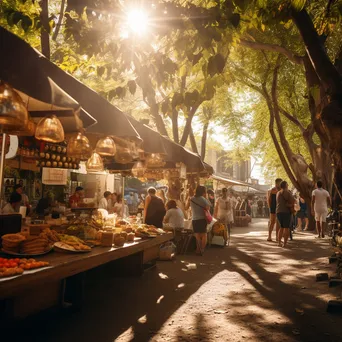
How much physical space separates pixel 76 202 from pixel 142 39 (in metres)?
11.2

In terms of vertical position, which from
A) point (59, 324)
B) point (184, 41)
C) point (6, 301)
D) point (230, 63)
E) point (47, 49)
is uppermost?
point (230, 63)

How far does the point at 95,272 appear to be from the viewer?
7.77m

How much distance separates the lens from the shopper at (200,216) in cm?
1103

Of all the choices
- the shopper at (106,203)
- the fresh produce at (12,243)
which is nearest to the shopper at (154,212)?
the shopper at (106,203)

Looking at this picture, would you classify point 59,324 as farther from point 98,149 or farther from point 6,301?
point 98,149

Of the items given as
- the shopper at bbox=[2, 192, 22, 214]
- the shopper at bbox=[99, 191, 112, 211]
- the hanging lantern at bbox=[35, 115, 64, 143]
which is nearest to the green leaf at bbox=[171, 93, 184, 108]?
the hanging lantern at bbox=[35, 115, 64, 143]

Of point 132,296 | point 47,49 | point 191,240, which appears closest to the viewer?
point 132,296

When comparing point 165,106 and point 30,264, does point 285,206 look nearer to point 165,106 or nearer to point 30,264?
point 165,106

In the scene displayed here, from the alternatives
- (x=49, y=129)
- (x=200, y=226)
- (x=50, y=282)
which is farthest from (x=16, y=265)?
(x=200, y=226)

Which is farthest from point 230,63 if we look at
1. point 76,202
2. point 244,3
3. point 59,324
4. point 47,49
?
point 59,324

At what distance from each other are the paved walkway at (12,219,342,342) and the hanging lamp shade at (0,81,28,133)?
2.38 metres

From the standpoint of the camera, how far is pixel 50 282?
4055 mm

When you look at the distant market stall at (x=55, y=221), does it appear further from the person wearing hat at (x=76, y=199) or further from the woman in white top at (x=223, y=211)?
the person wearing hat at (x=76, y=199)

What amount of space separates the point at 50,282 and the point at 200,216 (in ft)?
24.0
